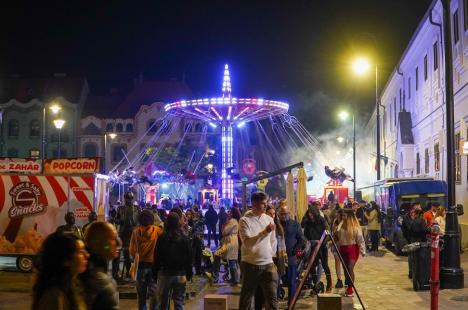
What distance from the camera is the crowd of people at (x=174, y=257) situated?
397 cm

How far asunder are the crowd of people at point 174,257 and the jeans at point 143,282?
15 mm

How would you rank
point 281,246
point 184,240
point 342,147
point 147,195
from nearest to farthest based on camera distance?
1. point 184,240
2. point 281,246
3. point 147,195
4. point 342,147

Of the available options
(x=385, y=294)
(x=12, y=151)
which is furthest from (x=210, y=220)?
(x=12, y=151)

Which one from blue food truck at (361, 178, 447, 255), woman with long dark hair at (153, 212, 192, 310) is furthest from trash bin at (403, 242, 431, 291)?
blue food truck at (361, 178, 447, 255)

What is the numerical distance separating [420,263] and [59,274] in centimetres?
1027

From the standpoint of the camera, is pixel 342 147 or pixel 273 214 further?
pixel 342 147

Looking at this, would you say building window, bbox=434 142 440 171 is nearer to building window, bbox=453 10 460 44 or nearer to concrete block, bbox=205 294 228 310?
building window, bbox=453 10 460 44

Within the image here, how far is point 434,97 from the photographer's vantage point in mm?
28125

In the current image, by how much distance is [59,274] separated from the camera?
155 inches

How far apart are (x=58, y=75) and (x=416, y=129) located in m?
46.3

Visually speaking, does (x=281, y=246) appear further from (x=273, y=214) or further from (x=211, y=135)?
(x=211, y=135)

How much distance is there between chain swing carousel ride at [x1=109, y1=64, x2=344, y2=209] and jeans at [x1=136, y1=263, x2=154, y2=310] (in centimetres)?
1677

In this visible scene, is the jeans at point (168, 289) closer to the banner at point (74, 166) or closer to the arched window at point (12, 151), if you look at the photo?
the banner at point (74, 166)

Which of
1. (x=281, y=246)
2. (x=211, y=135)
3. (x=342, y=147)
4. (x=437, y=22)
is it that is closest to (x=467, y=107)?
(x=437, y=22)
